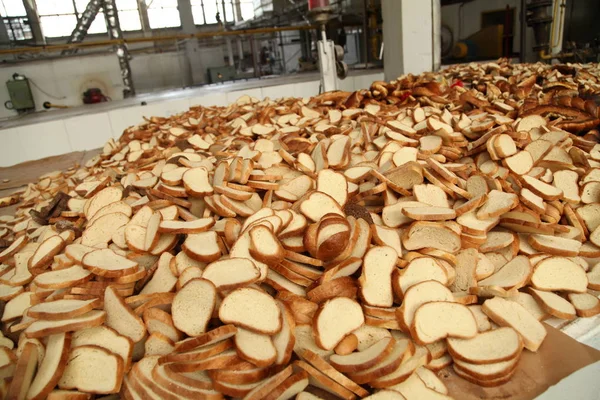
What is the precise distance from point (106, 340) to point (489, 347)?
956 millimetres

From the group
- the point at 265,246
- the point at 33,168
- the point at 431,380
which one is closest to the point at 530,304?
the point at 431,380

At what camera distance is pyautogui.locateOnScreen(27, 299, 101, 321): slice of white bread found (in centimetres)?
99

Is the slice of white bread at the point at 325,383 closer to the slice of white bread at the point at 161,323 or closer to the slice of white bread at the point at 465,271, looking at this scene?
the slice of white bread at the point at 161,323

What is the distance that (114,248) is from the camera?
4.40ft

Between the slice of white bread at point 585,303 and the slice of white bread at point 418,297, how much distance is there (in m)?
0.36

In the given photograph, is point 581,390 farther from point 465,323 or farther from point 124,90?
point 124,90

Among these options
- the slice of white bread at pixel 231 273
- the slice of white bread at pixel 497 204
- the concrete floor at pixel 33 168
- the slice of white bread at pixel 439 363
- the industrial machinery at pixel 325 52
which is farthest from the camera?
the industrial machinery at pixel 325 52

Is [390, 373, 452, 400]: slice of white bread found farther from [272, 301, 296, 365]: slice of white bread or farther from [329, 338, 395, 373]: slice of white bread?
[272, 301, 296, 365]: slice of white bread

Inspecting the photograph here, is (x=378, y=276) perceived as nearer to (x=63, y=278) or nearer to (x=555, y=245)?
(x=555, y=245)

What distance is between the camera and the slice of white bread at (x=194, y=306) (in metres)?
0.98

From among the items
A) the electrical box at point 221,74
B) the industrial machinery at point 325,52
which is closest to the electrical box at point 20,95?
the electrical box at point 221,74

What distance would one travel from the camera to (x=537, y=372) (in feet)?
3.01

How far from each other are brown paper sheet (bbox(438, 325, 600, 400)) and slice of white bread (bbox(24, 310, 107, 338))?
0.88m

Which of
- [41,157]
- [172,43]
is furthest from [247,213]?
[172,43]
